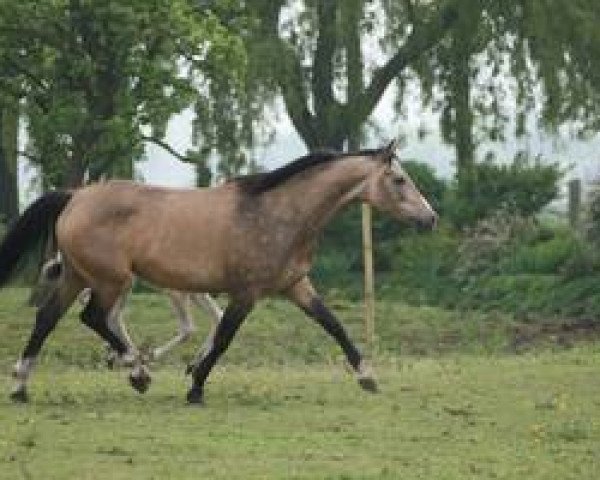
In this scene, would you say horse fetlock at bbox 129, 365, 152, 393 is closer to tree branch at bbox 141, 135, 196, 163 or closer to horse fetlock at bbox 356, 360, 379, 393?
horse fetlock at bbox 356, 360, 379, 393

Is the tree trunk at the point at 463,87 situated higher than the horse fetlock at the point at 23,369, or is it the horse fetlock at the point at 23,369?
the tree trunk at the point at 463,87

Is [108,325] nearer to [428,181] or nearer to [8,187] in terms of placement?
[428,181]

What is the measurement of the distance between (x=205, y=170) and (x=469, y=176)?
17.0 ft

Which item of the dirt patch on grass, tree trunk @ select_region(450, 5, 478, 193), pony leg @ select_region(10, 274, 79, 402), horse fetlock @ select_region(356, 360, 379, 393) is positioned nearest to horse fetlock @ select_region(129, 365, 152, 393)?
pony leg @ select_region(10, 274, 79, 402)

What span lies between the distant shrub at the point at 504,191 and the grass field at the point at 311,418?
11.2m

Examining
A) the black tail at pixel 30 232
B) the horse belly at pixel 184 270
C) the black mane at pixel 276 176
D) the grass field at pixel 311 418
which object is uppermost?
the black mane at pixel 276 176

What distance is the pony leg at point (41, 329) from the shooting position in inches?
457

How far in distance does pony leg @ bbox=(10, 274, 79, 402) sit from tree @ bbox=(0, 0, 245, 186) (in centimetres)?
853

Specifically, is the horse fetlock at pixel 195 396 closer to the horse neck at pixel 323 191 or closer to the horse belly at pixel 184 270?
the horse belly at pixel 184 270

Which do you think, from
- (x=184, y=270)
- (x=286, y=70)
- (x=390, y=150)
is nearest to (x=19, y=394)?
(x=184, y=270)

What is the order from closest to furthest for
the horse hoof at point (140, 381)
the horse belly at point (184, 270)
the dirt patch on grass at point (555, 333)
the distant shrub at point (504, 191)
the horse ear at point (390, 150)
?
the horse belly at point (184, 270) → the horse hoof at point (140, 381) → the horse ear at point (390, 150) → the dirt patch on grass at point (555, 333) → the distant shrub at point (504, 191)

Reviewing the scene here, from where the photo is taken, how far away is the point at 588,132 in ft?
108

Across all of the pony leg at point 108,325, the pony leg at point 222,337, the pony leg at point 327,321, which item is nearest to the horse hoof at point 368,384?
the pony leg at point 327,321

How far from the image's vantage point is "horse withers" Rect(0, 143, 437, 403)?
38.4ft
